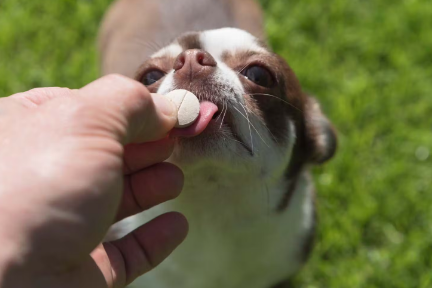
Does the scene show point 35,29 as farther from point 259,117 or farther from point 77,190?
point 77,190

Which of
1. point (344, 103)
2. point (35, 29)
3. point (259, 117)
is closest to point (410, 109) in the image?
point (344, 103)

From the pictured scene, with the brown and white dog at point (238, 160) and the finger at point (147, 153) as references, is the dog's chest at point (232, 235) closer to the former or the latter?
the brown and white dog at point (238, 160)

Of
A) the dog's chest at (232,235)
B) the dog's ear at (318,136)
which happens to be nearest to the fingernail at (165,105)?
the dog's chest at (232,235)

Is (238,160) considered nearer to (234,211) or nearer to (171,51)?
(234,211)

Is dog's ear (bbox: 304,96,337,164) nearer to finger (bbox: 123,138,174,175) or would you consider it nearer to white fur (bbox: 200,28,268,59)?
white fur (bbox: 200,28,268,59)

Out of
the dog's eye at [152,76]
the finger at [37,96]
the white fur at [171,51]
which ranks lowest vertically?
the dog's eye at [152,76]

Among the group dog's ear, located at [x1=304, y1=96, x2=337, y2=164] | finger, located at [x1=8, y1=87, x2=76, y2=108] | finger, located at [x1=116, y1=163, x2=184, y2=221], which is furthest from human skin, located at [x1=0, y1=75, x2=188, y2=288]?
dog's ear, located at [x1=304, y1=96, x2=337, y2=164]

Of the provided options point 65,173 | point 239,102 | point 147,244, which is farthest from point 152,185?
point 65,173
